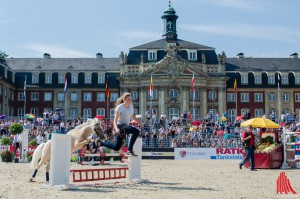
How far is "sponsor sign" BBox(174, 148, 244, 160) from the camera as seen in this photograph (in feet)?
121

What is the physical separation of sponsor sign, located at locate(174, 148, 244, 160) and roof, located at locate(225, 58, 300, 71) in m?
36.3

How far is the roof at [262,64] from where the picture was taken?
239ft

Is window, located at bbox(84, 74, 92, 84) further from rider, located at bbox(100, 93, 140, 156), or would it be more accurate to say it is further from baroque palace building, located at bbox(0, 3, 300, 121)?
rider, located at bbox(100, 93, 140, 156)

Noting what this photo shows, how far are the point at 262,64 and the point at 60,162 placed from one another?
214 feet

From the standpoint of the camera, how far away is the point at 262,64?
74188mm

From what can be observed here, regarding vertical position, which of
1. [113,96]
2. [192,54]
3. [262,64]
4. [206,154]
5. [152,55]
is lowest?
[206,154]

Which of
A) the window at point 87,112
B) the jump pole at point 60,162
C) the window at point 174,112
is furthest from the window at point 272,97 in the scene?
the jump pole at point 60,162

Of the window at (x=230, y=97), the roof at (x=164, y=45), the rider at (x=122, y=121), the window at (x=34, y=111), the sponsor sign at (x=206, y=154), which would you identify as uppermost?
the roof at (x=164, y=45)

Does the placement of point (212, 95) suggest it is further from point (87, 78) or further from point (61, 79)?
point (61, 79)

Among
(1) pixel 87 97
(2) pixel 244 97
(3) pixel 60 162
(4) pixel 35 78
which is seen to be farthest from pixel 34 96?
(3) pixel 60 162

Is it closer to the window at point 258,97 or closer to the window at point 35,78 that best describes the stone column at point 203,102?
the window at point 258,97

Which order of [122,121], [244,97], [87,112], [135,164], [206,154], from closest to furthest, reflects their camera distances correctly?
[122,121] < [135,164] < [206,154] < [244,97] < [87,112]

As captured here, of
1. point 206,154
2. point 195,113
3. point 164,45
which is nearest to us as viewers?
point 206,154

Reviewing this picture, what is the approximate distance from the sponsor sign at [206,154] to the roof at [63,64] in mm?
37653
